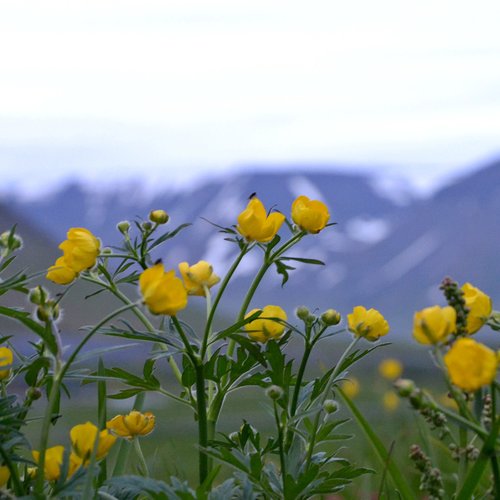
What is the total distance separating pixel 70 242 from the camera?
4.54 ft

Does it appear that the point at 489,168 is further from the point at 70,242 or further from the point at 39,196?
the point at 70,242

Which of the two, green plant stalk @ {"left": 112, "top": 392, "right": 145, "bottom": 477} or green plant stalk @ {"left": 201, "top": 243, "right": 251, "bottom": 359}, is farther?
green plant stalk @ {"left": 112, "top": 392, "right": 145, "bottom": 477}

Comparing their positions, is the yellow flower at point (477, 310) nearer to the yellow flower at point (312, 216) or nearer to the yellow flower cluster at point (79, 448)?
the yellow flower at point (312, 216)

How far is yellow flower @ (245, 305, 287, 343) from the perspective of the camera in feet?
4.70

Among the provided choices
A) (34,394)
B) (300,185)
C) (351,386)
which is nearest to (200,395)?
(34,394)

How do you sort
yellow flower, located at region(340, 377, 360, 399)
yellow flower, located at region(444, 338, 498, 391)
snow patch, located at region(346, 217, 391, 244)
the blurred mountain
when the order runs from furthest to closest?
1. snow patch, located at region(346, 217, 391, 244)
2. the blurred mountain
3. yellow flower, located at region(340, 377, 360, 399)
4. yellow flower, located at region(444, 338, 498, 391)

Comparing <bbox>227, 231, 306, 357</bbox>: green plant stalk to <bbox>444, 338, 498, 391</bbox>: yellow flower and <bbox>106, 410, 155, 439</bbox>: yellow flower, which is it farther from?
<bbox>444, 338, 498, 391</bbox>: yellow flower

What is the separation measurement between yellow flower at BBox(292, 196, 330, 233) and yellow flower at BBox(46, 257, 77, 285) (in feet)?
1.24

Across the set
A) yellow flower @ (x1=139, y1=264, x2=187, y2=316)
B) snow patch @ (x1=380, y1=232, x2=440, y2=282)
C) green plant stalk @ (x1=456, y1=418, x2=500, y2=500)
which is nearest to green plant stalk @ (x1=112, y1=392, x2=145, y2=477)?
yellow flower @ (x1=139, y1=264, x2=187, y2=316)

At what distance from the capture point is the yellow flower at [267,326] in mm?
1431

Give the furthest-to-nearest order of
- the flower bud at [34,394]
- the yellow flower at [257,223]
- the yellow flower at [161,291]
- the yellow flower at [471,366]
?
the yellow flower at [257,223]
the flower bud at [34,394]
the yellow flower at [161,291]
the yellow flower at [471,366]

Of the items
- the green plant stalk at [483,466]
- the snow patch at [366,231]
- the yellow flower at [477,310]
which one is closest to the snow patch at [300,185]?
the snow patch at [366,231]

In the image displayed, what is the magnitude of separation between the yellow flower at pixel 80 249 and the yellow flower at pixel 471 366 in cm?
66

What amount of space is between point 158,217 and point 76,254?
0.15 m
